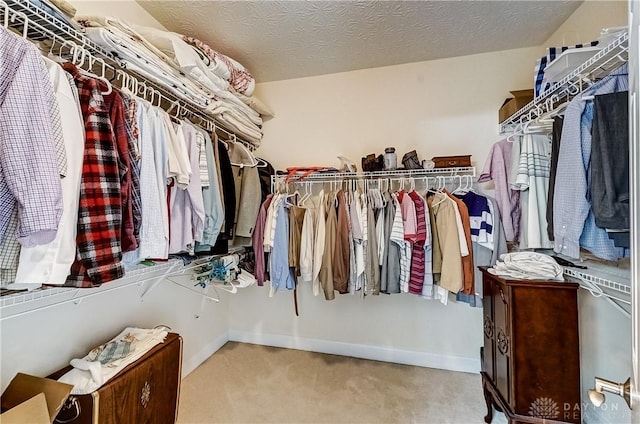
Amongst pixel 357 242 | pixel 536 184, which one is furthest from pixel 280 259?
pixel 536 184

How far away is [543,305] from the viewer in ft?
4.39

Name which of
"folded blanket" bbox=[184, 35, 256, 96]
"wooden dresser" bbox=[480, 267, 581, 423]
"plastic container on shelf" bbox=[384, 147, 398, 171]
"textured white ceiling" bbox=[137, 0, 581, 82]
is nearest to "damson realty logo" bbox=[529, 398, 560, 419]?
"wooden dresser" bbox=[480, 267, 581, 423]

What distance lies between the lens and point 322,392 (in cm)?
196

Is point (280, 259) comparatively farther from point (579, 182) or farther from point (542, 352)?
point (579, 182)

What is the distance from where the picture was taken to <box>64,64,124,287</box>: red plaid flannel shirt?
91 centimetres

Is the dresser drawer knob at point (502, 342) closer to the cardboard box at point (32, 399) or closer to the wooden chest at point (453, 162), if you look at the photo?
the wooden chest at point (453, 162)

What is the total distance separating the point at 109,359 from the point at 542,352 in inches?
80.3

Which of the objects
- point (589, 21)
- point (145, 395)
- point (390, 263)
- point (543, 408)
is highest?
point (589, 21)

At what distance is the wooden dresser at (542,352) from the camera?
1307 mm

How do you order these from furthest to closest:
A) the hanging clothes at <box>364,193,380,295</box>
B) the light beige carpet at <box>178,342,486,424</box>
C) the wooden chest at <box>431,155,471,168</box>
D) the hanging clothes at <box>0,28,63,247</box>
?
the wooden chest at <box>431,155,471,168</box> → the hanging clothes at <box>364,193,380,295</box> → the light beige carpet at <box>178,342,486,424</box> → the hanging clothes at <box>0,28,63,247</box>

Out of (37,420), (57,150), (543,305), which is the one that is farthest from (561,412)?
(57,150)

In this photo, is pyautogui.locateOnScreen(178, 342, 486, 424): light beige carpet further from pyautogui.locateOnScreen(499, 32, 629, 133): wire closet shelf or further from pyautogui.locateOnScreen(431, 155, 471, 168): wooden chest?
pyautogui.locateOnScreen(499, 32, 629, 133): wire closet shelf

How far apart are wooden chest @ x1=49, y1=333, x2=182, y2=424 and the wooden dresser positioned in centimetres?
173

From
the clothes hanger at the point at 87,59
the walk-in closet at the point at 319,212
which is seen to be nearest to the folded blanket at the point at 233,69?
the walk-in closet at the point at 319,212
